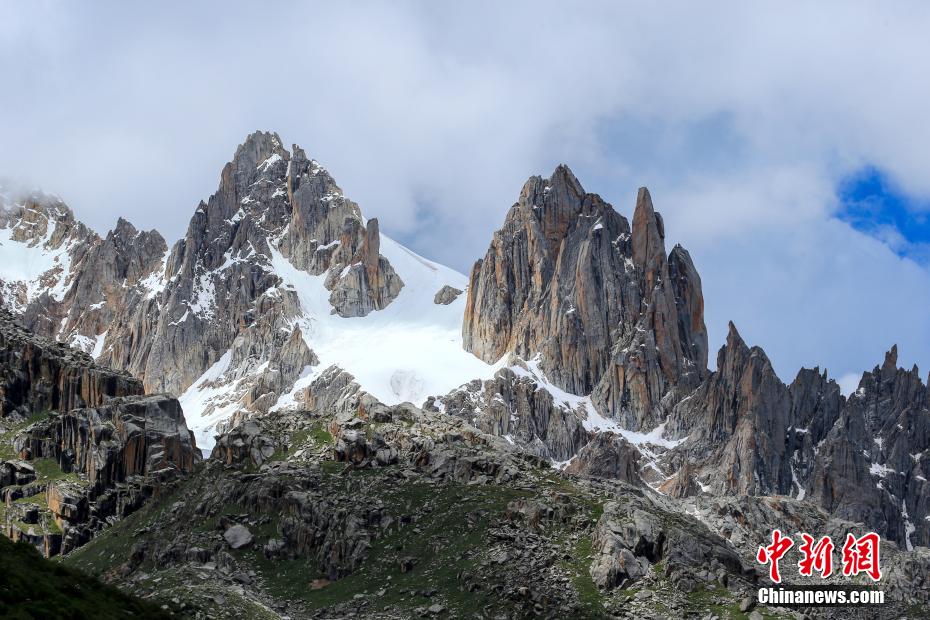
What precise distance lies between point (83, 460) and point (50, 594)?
113816 mm

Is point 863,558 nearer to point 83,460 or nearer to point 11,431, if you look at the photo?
point 83,460

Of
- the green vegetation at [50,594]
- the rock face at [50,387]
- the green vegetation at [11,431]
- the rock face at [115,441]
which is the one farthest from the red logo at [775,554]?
the green vegetation at [11,431]

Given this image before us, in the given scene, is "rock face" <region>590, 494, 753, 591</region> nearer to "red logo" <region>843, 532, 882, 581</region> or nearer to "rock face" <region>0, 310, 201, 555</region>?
"red logo" <region>843, 532, 882, 581</region>

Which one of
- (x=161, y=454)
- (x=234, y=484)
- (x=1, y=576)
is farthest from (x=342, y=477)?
(x=1, y=576)

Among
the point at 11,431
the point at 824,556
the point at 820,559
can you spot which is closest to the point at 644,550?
Answer: the point at 824,556

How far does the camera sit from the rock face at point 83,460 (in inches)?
6545

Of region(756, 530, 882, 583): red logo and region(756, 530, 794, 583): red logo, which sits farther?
region(756, 530, 882, 583): red logo

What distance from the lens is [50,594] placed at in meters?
68.6

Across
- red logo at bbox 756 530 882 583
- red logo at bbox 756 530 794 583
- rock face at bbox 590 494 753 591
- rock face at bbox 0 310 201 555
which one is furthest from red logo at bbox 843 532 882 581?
rock face at bbox 0 310 201 555

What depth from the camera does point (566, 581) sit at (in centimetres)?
11162

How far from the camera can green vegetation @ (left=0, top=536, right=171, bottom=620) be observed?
215 ft

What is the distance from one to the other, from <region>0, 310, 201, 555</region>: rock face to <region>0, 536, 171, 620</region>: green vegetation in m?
92.6

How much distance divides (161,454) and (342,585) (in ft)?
201

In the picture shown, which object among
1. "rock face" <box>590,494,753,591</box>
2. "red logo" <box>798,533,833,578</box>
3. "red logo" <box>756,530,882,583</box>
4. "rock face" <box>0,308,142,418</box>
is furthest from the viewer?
"rock face" <box>0,308,142,418</box>
